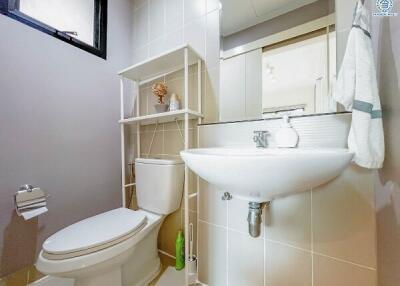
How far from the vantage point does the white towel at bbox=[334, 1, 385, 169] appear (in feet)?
1.79

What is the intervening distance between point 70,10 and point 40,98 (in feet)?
2.28

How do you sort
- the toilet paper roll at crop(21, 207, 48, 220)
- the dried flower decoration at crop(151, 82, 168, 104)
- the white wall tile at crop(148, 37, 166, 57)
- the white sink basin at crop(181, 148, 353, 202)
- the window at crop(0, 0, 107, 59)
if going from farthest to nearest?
the white wall tile at crop(148, 37, 166, 57) → the dried flower decoration at crop(151, 82, 168, 104) → the window at crop(0, 0, 107, 59) → the toilet paper roll at crop(21, 207, 48, 220) → the white sink basin at crop(181, 148, 353, 202)

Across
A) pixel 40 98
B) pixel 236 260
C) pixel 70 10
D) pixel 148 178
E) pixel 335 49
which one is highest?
pixel 70 10

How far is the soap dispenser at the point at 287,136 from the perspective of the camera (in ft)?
2.49

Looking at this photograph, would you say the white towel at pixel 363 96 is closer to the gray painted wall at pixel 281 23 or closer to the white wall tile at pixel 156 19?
the gray painted wall at pixel 281 23

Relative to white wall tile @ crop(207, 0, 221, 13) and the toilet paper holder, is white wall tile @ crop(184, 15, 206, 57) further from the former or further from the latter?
the toilet paper holder

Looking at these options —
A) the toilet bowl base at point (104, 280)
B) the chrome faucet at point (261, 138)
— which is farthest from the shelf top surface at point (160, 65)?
the toilet bowl base at point (104, 280)

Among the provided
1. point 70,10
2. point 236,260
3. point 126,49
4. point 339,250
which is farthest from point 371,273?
point 70,10

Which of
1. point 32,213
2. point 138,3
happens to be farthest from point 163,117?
point 138,3

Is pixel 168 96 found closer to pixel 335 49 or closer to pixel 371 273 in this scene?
pixel 335 49

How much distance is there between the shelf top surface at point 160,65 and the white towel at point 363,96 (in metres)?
0.73

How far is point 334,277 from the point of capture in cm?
72

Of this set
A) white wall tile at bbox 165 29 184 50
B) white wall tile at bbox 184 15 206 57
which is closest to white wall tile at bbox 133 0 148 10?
white wall tile at bbox 165 29 184 50

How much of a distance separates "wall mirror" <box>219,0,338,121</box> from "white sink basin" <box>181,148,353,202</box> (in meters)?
0.38
